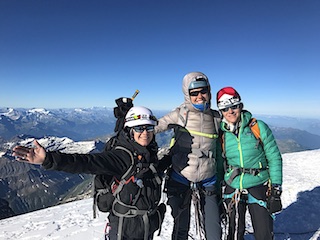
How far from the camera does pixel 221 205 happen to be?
23.1 feet

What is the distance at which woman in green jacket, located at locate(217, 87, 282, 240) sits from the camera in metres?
6.18

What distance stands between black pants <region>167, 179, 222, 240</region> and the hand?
4.16m

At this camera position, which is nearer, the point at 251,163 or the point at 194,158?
the point at 251,163

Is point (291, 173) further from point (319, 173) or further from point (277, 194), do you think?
point (277, 194)

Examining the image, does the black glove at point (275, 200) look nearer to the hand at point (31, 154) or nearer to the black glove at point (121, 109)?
the black glove at point (121, 109)

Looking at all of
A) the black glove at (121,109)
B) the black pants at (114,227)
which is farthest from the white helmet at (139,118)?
the black pants at (114,227)

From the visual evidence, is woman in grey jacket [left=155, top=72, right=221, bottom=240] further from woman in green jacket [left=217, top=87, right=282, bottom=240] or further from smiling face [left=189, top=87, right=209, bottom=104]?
woman in green jacket [left=217, top=87, right=282, bottom=240]

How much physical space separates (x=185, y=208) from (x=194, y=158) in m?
1.67

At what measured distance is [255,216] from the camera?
639 centimetres

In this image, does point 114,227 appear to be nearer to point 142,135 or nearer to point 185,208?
point 142,135

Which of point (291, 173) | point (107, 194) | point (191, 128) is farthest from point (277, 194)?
point (291, 173)

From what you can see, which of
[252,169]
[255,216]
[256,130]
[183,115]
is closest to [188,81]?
[183,115]

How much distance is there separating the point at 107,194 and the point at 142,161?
110 cm

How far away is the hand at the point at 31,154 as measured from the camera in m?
3.73
